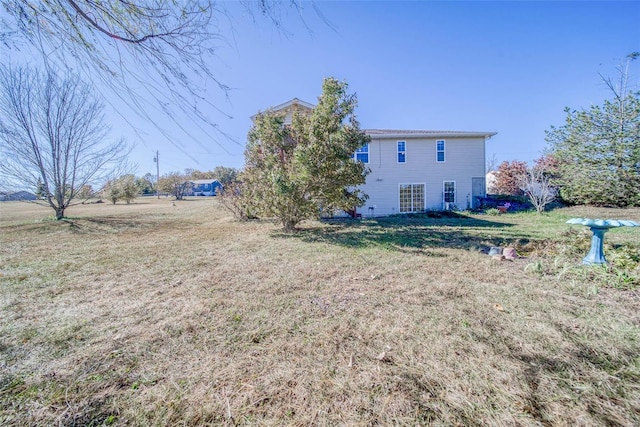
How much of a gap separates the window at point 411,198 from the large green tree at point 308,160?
6.87m

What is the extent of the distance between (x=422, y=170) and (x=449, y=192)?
2.21 meters

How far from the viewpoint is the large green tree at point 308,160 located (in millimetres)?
7414

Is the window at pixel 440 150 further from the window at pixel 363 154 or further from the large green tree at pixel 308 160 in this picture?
the large green tree at pixel 308 160

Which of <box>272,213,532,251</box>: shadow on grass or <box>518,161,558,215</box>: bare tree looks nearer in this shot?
<box>272,213,532,251</box>: shadow on grass

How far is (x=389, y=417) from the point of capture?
5.15 ft

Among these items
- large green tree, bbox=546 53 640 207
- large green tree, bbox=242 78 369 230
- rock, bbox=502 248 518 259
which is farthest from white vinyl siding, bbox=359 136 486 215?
rock, bbox=502 248 518 259

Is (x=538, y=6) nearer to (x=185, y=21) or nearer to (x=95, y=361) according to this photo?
(x=185, y=21)

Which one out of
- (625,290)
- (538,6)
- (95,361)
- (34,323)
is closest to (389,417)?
(95,361)

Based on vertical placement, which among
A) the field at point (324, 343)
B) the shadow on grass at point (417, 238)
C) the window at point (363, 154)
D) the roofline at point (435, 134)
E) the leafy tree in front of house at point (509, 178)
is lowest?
the field at point (324, 343)

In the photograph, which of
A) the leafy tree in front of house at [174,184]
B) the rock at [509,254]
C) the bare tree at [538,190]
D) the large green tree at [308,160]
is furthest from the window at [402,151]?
the leafy tree in front of house at [174,184]

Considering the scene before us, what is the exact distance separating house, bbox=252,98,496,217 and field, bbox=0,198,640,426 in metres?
9.51

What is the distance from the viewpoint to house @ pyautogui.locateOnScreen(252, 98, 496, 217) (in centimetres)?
1420

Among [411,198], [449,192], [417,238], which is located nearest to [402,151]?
[411,198]

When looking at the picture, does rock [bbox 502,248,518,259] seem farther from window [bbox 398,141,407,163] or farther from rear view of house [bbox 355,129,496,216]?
window [bbox 398,141,407,163]
